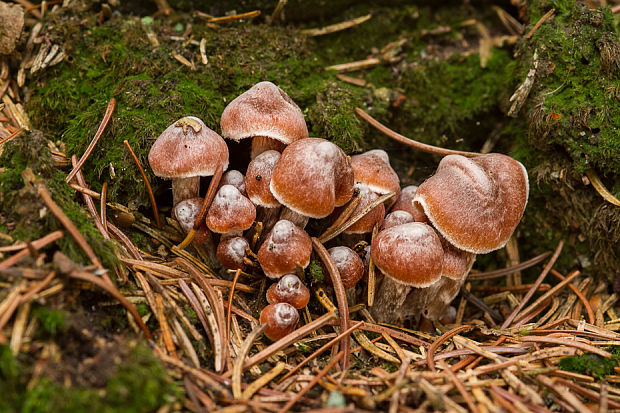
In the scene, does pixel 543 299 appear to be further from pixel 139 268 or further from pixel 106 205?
pixel 106 205

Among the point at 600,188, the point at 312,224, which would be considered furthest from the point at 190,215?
the point at 600,188

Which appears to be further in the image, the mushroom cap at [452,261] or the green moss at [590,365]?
the mushroom cap at [452,261]

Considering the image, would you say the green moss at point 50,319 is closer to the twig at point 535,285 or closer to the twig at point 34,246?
the twig at point 34,246

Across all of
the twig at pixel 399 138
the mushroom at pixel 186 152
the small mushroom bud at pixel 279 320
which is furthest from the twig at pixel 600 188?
the mushroom at pixel 186 152

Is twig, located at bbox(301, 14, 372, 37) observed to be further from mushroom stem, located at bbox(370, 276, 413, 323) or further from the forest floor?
mushroom stem, located at bbox(370, 276, 413, 323)

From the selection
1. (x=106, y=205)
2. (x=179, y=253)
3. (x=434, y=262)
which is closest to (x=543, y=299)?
(x=434, y=262)

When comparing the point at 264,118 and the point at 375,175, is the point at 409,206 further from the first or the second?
the point at 264,118
